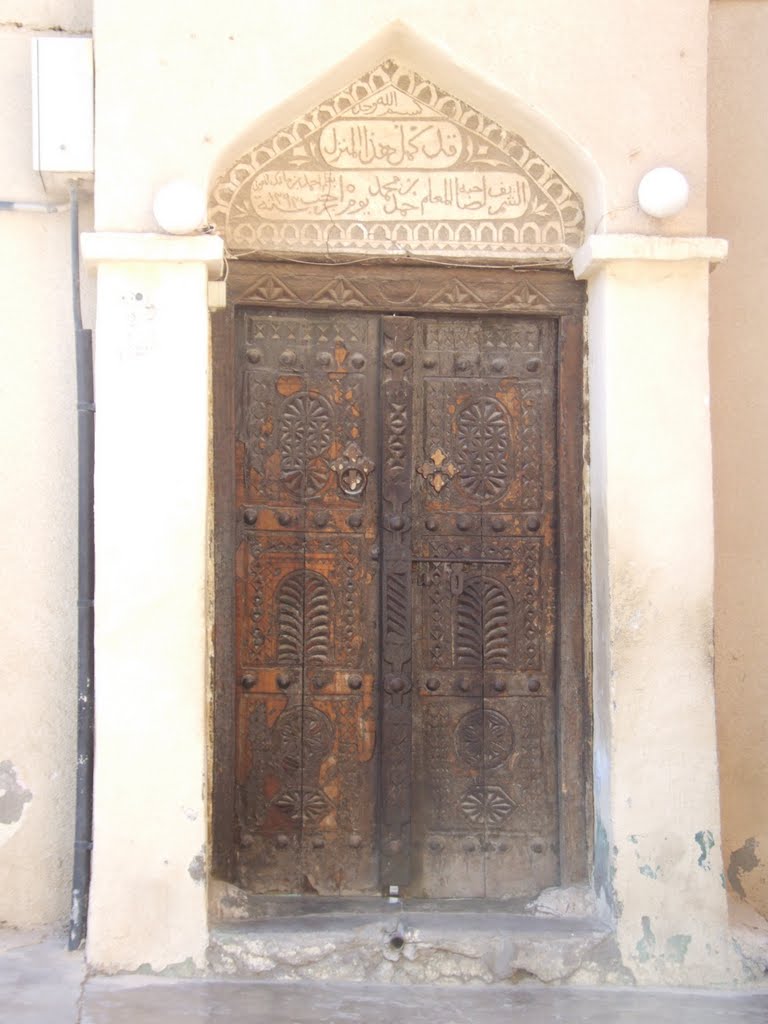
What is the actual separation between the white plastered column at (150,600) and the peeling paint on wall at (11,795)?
0.48m

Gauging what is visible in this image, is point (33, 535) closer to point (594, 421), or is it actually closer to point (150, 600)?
point (150, 600)

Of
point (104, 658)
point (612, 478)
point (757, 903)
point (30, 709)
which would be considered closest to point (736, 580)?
point (612, 478)

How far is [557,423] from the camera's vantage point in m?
4.41

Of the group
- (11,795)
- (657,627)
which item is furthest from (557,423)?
(11,795)

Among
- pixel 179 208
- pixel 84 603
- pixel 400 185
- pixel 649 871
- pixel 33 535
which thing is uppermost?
pixel 400 185

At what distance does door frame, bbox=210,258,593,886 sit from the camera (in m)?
4.24

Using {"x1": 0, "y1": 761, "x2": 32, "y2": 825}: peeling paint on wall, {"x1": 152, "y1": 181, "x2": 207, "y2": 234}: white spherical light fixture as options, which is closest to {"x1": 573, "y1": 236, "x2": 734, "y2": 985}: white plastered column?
{"x1": 152, "y1": 181, "x2": 207, "y2": 234}: white spherical light fixture

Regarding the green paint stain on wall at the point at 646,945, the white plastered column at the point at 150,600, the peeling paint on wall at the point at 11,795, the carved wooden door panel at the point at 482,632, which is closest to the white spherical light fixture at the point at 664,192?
the carved wooden door panel at the point at 482,632

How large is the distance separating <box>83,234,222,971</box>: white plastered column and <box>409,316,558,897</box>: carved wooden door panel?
2.67 feet

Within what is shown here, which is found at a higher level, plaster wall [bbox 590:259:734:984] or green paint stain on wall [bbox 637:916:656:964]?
plaster wall [bbox 590:259:734:984]

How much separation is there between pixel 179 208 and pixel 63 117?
0.59 meters

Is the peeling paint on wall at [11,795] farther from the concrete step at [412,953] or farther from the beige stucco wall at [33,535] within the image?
the concrete step at [412,953]

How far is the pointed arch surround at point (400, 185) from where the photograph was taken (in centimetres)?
Answer: 429

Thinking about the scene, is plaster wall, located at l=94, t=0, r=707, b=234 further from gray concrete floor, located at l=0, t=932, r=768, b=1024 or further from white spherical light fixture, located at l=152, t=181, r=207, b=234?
gray concrete floor, located at l=0, t=932, r=768, b=1024
